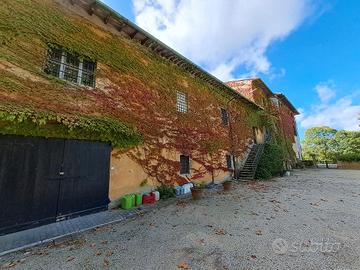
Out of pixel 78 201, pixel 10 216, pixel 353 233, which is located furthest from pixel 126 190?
pixel 353 233

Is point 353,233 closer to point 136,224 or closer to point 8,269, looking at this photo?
point 136,224

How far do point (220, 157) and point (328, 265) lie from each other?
9.55 metres

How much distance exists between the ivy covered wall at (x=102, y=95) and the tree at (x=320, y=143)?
118ft

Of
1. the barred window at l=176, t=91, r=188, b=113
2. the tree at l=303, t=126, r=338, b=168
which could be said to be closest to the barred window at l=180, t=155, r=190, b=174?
the barred window at l=176, t=91, r=188, b=113

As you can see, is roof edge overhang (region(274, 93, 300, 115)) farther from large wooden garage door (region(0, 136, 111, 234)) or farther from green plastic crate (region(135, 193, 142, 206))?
large wooden garage door (region(0, 136, 111, 234))

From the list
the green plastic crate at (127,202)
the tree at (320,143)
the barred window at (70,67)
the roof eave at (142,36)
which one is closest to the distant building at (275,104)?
the roof eave at (142,36)

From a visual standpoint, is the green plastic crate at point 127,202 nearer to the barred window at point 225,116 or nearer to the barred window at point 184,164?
the barred window at point 184,164

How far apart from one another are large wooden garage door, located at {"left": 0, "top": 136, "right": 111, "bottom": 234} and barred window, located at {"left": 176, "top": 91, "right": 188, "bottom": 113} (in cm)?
508

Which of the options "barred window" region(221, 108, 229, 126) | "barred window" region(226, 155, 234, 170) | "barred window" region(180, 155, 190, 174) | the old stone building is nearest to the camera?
the old stone building

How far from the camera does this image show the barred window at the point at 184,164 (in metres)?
10.2

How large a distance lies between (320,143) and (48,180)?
45.9 metres

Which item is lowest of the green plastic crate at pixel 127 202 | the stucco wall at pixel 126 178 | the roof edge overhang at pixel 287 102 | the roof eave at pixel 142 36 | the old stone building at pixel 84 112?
the green plastic crate at pixel 127 202

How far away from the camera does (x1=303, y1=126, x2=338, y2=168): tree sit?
120 ft

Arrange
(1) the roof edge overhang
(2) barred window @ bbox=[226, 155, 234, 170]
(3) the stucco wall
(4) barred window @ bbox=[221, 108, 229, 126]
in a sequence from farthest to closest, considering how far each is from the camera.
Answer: (1) the roof edge overhang → (4) barred window @ bbox=[221, 108, 229, 126] → (2) barred window @ bbox=[226, 155, 234, 170] → (3) the stucco wall
